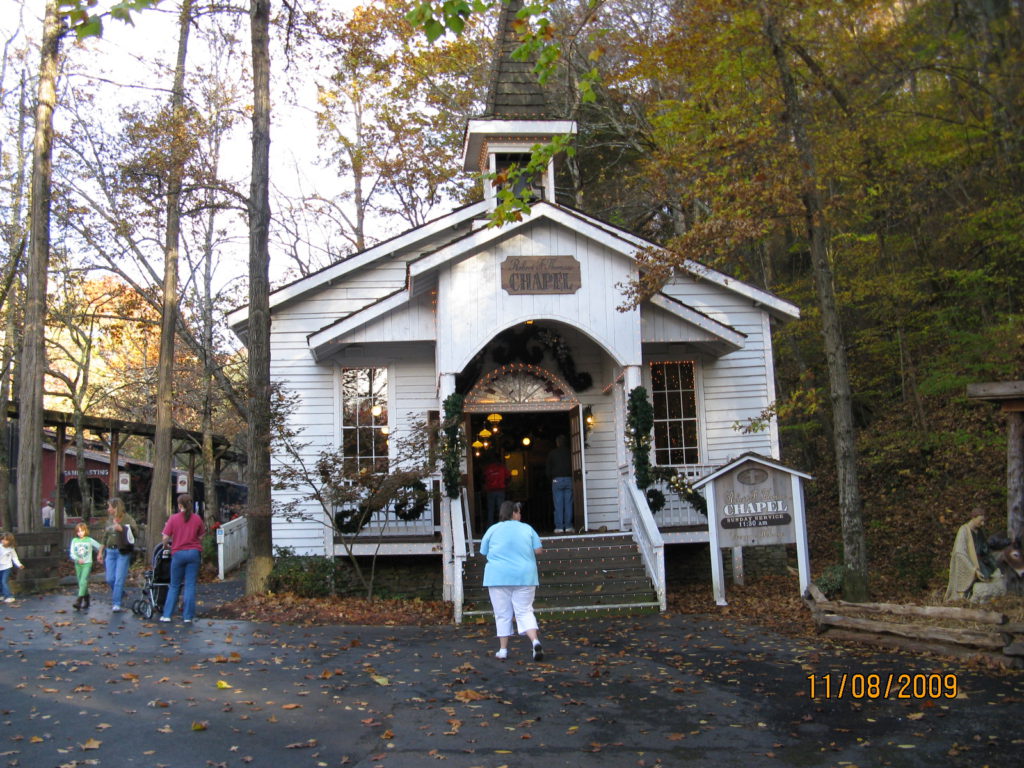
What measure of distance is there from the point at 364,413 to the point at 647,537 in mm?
6426

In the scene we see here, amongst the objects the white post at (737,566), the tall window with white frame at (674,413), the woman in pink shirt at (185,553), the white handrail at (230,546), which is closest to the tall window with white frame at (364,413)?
the woman in pink shirt at (185,553)

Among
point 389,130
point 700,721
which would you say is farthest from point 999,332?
point 389,130

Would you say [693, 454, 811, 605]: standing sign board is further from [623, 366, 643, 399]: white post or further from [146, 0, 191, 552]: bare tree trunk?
[146, 0, 191, 552]: bare tree trunk

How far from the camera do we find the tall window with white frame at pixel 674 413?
58.7ft

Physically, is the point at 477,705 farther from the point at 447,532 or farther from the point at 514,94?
the point at 514,94

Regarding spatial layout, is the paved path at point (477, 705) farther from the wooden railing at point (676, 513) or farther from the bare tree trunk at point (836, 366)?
the wooden railing at point (676, 513)

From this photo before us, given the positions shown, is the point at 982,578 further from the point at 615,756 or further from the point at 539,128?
the point at 539,128

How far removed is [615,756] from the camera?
6266mm

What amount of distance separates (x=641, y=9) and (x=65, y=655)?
71.3ft

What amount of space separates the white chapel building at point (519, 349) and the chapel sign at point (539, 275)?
2 cm

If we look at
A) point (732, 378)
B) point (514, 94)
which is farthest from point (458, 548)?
point (514, 94)

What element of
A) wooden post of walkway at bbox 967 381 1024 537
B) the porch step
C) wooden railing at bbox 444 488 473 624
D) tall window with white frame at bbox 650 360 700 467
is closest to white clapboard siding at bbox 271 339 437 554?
wooden railing at bbox 444 488 473 624

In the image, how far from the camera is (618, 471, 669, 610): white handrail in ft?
43.5
